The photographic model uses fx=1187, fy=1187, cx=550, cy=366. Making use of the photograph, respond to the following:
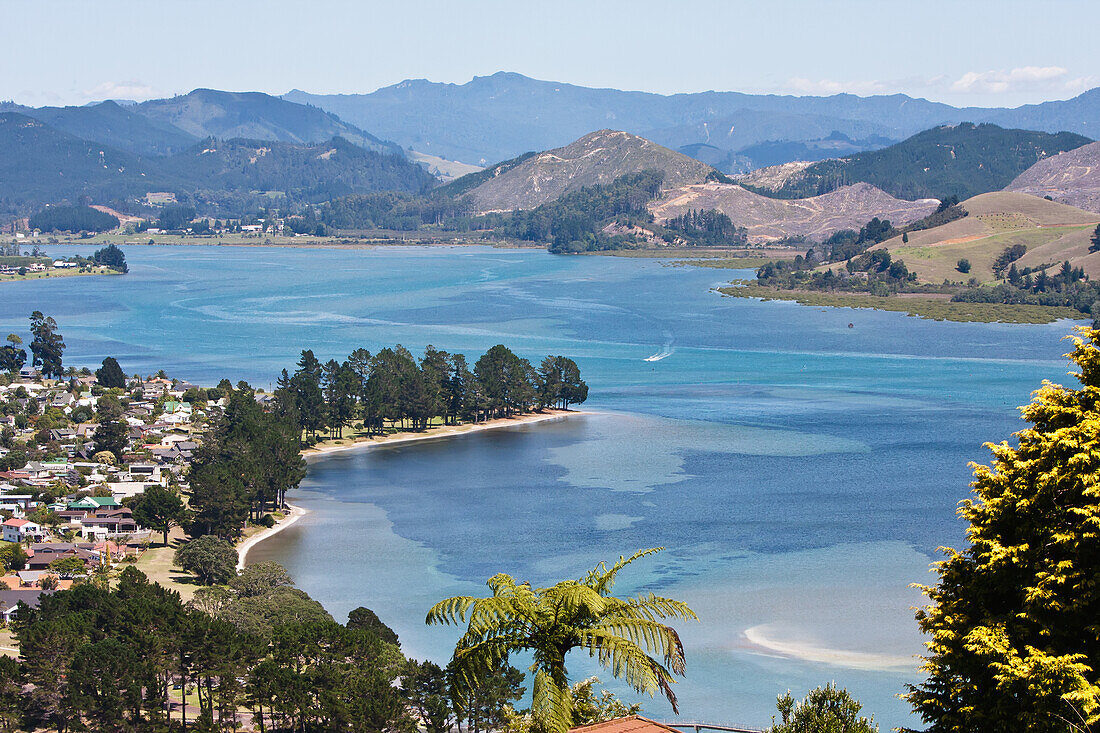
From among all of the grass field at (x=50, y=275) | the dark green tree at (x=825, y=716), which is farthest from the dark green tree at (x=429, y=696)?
the grass field at (x=50, y=275)

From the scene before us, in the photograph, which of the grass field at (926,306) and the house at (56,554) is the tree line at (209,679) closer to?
the house at (56,554)

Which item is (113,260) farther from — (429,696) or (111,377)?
(429,696)

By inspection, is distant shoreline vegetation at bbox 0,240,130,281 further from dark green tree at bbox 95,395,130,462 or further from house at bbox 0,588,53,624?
house at bbox 0,588,53,624

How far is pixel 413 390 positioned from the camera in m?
66.4

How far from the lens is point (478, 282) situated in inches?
5955

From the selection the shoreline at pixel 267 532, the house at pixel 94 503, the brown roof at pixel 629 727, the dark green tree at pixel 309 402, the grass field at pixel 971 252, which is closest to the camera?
the brown roof at pixel 629 727

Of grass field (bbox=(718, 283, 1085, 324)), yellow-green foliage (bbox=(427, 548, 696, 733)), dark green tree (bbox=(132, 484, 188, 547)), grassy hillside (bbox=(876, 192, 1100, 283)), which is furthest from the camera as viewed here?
grassy hillside (bbox=(876, 192, 1100, 283))

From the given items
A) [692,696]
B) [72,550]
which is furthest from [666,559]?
[72,550]

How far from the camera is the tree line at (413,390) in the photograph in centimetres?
6391

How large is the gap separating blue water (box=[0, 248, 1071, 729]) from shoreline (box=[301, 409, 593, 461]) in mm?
1332

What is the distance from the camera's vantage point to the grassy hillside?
14250cm

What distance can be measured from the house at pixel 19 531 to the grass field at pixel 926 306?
92.2m

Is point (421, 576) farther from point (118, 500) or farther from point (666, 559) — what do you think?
point (118, 500)

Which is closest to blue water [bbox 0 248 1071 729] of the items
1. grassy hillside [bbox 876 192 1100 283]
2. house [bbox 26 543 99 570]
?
house [bbox 26 543 99 570]
